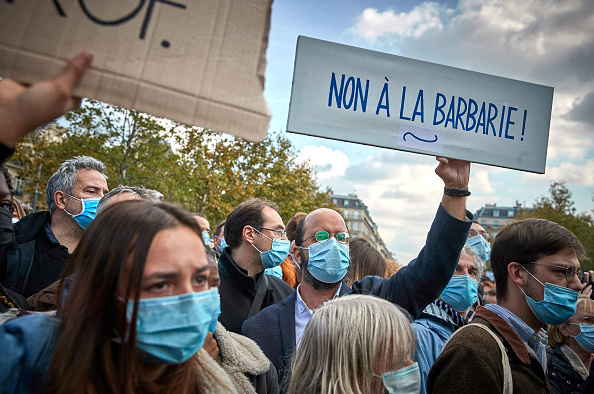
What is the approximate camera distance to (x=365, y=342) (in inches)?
88.2

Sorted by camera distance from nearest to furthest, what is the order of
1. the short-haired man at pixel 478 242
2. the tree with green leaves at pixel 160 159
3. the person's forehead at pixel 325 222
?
the person's forehead at pixel 325 222, the short-haired man at pixel 478 242, the tree with green leaves at pixel 160 159

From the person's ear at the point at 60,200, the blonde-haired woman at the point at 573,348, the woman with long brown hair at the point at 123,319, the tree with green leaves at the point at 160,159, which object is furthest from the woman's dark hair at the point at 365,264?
the tree with green leaves at the point at 160,159

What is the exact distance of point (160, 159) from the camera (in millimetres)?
19922

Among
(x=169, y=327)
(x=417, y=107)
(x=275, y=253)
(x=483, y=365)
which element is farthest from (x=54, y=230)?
(x=483, y=365)

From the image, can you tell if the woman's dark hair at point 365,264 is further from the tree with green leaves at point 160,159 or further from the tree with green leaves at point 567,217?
the tree with green leaves at point 567,217

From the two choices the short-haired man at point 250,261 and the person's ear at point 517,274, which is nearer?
the person's ear at point 517,274

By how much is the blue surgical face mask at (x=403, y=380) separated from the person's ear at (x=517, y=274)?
1.14 meters

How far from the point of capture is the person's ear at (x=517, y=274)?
3.04m

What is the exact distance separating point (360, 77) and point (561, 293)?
192 centimetres

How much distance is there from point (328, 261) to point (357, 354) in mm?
1453

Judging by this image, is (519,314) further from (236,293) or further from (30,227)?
(30,227)

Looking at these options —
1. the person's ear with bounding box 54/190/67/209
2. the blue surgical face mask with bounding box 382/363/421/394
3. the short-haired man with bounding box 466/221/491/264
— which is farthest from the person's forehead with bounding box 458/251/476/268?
the person's ear with bounding box 54/190/67/209

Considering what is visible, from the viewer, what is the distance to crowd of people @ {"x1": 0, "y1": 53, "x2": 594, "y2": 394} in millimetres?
1579

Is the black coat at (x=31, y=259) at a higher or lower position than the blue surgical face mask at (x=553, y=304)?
lower
